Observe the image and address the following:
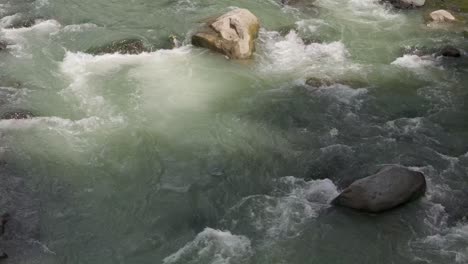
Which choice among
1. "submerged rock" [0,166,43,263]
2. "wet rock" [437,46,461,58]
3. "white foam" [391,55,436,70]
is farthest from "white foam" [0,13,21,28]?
"wet rock" [437,46,461,58]

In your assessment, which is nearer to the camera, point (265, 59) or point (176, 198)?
point (176, 198)

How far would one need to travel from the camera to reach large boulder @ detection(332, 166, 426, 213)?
10703mm

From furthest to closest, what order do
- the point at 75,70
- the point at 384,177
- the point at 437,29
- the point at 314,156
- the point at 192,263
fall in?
the point at 437,29 → the point at 75,70 → the point at 314,156 → the point at 384,177 → the point at 192,263

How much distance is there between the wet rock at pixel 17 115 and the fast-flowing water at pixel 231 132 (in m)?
0.20

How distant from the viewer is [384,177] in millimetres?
10938

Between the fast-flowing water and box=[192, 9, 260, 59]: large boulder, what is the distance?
0.33 metres

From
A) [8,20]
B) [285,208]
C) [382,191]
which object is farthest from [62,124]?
[382,191]

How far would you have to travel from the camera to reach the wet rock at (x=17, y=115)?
13422 millimetres

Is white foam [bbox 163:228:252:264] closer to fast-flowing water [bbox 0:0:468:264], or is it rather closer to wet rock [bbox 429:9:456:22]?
fast-flowing water [bbox 0:0:468:264]

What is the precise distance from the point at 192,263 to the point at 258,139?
4206mm

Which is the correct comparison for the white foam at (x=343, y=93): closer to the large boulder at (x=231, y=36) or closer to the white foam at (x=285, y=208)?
the large boulder at (x=231, y=36)

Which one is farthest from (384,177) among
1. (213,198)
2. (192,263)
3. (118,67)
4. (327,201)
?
(118,67)

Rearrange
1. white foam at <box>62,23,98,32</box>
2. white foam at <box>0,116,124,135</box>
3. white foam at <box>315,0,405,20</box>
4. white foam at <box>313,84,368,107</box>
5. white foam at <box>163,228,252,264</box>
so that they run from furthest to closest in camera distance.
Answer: white foam at <box>315,0,405,20</box> → white foam at <box>62,23,98,32</box> → white foam at <box>313,84,368,107</box> → white foam at <box>0,116,124,135</box> → white foam at <box>163,228,252,264</box>

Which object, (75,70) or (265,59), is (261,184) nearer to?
(265,59)
